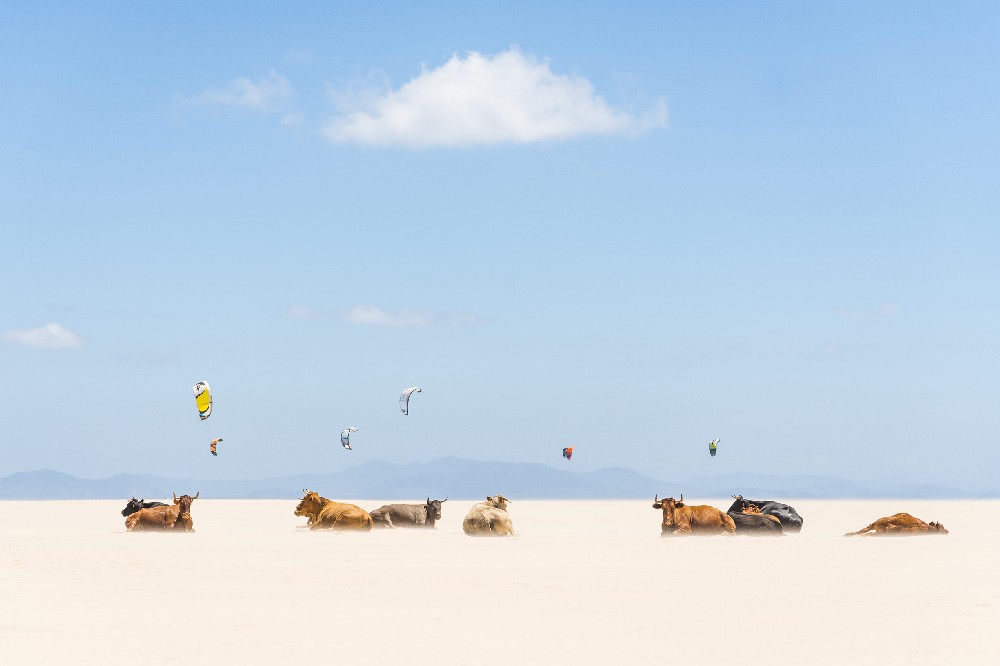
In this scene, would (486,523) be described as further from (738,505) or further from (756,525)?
(738,505)

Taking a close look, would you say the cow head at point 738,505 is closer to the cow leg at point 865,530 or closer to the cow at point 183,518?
the cow leg at point 865,530

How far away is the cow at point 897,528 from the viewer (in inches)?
1240

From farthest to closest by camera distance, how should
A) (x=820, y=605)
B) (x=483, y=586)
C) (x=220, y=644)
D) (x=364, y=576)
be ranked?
(x=364, y=576) < (x=483, y=586) < (x=820, y=605) < (x=220, y=644)

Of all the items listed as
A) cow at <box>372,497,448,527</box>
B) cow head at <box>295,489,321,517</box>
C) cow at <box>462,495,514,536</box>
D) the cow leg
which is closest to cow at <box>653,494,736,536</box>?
the cow leg

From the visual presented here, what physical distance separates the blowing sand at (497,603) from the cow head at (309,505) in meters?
7.11

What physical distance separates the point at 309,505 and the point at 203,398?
1290 cm

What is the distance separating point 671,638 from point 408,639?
287 centimetres

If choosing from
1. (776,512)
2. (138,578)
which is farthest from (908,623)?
(776,512)

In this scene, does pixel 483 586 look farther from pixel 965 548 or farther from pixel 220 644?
pixel 965 548

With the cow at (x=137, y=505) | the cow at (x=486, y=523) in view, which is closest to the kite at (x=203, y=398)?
the cow at (x=137, y=505)

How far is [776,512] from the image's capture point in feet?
115

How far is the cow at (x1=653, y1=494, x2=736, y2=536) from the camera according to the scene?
99.7 ft

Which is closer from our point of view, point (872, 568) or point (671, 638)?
point (671, 638)

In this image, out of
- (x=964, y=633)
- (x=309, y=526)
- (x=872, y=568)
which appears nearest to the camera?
(x=964, y=633)
